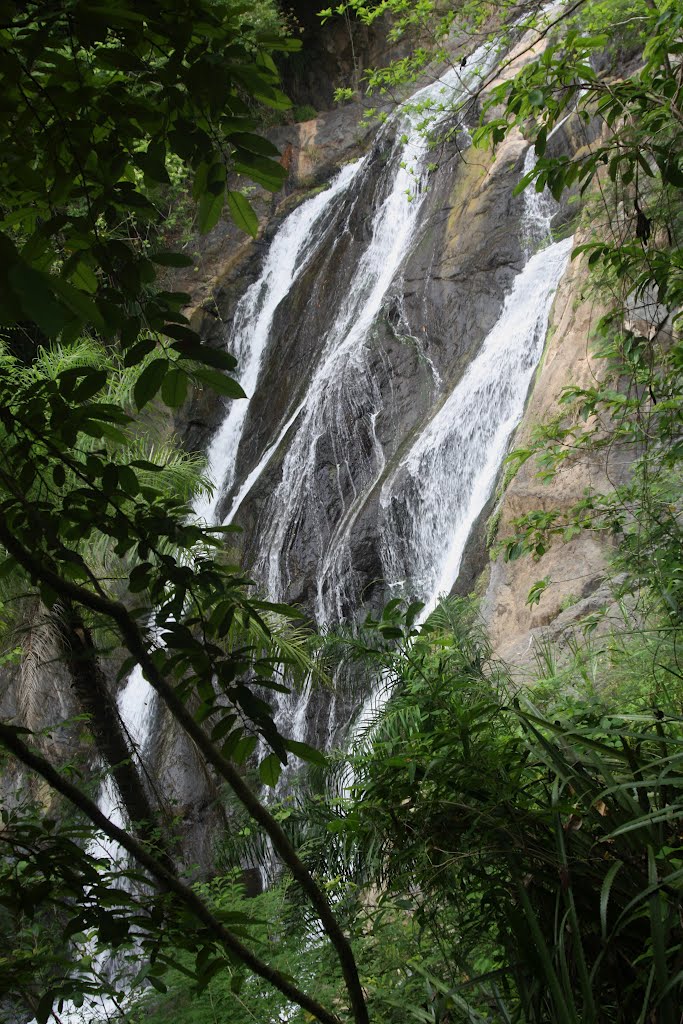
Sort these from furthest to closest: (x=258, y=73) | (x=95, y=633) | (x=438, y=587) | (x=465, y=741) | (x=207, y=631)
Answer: (x=438, y=587), (x=95, y=633), (x=465, y=741), (x=207, y=631), (x=258, y=73)

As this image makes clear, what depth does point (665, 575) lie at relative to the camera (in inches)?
156

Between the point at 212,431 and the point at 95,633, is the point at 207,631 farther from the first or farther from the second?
the point at 212,431

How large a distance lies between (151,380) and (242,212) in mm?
341

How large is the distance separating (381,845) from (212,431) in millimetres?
13901

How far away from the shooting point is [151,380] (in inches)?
48.9

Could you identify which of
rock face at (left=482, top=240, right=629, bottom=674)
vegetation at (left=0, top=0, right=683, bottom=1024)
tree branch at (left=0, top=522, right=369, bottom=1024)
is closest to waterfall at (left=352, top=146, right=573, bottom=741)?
rock face at (left=482, top=240, right=629, bottom=674)

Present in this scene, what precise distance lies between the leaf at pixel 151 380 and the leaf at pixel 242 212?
275 millimetres

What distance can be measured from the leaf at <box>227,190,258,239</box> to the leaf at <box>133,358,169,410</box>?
27 centimetres

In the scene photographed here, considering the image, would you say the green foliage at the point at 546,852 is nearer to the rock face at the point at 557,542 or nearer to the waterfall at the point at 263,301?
the rock face at the point at 557,542

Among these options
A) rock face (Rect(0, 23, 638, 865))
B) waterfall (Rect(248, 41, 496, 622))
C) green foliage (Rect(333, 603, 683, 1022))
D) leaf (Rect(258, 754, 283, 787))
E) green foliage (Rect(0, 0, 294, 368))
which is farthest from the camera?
waterfall (Rect(248, 41, 496, 622))

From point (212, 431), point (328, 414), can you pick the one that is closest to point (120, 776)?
point (328, 414)

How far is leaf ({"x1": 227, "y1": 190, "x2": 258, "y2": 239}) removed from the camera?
1.32 meters

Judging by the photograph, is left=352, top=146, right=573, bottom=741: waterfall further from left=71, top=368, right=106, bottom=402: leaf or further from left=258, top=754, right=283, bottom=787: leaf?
left=71, top=368, right=106, bottom=402: leaf

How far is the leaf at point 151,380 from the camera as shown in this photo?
123cm
